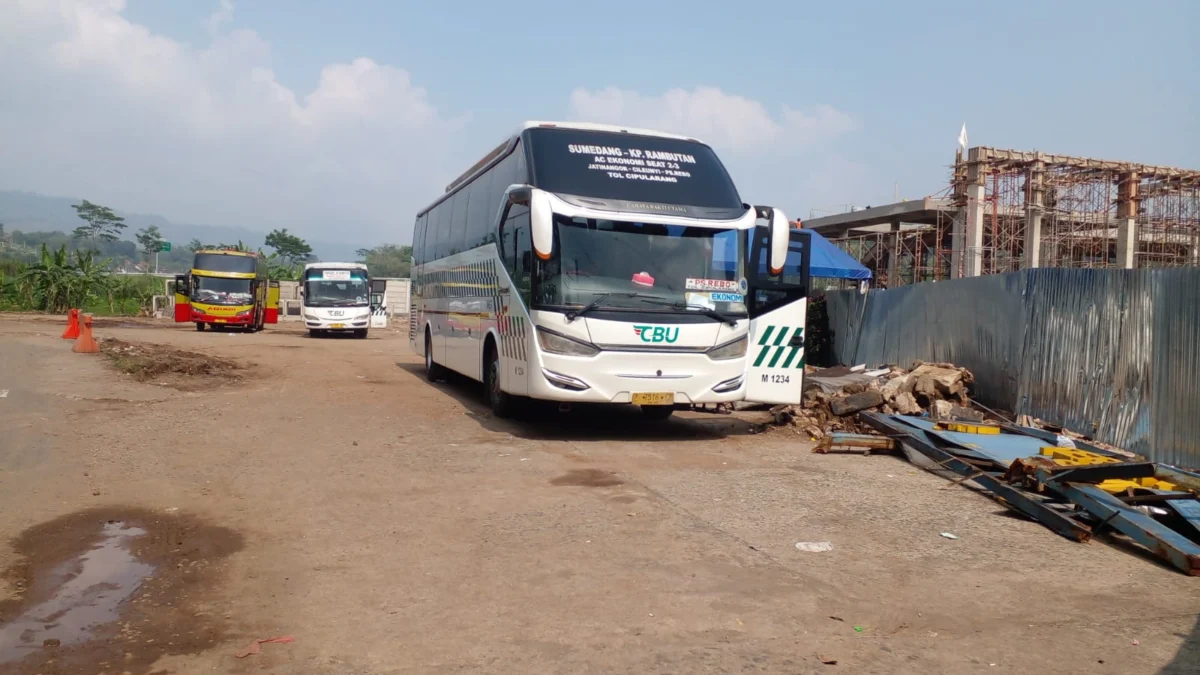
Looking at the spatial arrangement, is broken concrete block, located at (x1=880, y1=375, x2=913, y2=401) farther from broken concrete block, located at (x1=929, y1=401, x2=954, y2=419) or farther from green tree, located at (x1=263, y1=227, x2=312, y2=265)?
green tree, located at (x1=263, y1=227, x2=312, y2=265)

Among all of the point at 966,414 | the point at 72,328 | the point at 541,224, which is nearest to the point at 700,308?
the point at 541,224

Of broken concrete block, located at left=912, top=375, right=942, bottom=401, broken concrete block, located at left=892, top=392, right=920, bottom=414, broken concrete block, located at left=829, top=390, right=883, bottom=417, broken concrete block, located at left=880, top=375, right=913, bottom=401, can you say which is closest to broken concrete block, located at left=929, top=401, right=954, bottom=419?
broken concrete block, located at left=892, top=392, right=920, bottom=414

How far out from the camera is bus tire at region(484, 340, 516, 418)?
38.9 ft

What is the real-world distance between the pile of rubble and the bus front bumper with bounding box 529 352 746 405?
6.10 ft

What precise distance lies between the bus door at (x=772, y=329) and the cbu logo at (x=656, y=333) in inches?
43.6

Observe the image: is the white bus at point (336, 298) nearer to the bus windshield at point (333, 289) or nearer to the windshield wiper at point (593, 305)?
the bus windshield at point (333, 289)

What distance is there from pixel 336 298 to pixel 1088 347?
87.9 feet

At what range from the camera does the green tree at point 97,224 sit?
11662 cm

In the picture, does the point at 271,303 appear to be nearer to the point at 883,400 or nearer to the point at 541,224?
the point at 541,224

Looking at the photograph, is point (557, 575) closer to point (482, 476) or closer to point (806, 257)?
point (482, 476)

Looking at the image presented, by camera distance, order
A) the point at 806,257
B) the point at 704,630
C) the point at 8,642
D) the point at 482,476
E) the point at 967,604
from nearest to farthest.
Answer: the point at 8,642 < the point at 704,630 < the point at 967,604 < the point at 482,476 < the point at 806,257

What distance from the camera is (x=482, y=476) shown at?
844cm

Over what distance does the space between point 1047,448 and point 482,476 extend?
18.2 ft

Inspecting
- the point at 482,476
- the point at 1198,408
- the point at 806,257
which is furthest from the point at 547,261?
the point at 1198,408
